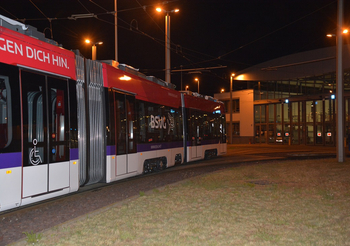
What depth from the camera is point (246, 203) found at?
7492mm

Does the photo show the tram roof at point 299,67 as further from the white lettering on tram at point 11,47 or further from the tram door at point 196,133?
the white lettering on tram at point 11,47

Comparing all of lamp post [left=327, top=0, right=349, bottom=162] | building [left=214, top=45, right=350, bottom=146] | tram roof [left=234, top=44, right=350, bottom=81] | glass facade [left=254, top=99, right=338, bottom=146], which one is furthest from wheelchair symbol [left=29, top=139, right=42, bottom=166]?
glass facade [left=254, top=99, right=338, bottom=146]

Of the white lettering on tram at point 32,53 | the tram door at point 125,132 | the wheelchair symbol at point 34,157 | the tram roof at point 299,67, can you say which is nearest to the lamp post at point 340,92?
the tram door at point 125,132

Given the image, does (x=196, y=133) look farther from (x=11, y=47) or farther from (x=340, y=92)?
(x=11, y=47)

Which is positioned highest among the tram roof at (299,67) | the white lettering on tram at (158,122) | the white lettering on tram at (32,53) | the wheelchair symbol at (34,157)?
the tram roof at (299,67)

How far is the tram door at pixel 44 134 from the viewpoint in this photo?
692 centimetres

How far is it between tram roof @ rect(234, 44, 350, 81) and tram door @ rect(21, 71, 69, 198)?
1243 inches

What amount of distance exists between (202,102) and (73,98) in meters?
12.0

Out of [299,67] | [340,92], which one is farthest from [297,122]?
[340,92]

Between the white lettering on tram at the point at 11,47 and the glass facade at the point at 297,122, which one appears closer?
the white lettering on tram at the point at 11,47

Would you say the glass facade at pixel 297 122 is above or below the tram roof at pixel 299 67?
below

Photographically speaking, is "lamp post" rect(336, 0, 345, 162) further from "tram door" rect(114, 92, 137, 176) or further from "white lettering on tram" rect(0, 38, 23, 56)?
"white lettering on tram" rect(0, 38, 23, 56)

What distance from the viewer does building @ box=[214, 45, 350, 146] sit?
40.0 metres

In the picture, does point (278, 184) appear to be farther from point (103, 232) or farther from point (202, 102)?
point (202, 102)
